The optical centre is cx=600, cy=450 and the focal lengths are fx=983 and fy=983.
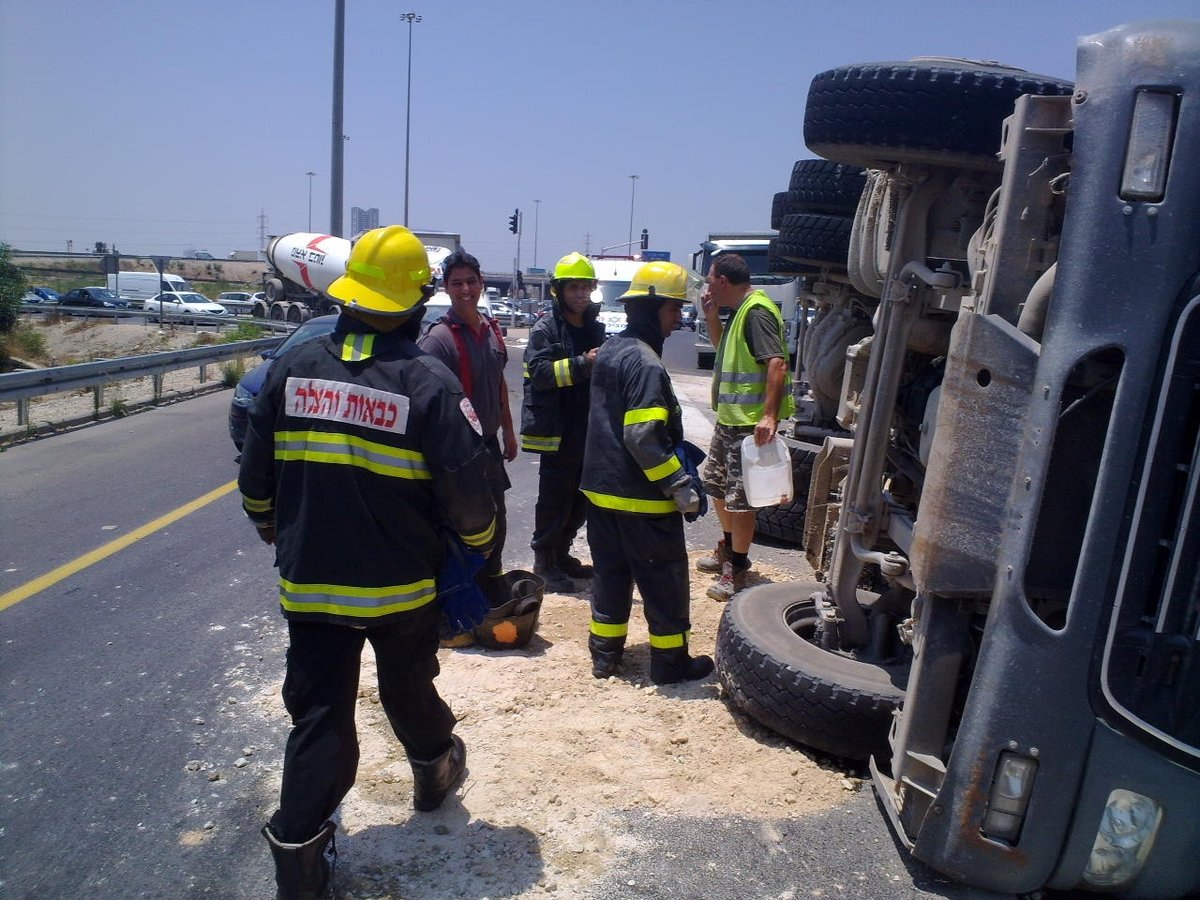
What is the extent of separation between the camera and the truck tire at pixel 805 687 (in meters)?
3.52

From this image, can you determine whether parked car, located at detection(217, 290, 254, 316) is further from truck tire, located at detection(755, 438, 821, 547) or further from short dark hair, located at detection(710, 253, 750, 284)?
short dark hair, located at detection(710, 253, 750, 284)

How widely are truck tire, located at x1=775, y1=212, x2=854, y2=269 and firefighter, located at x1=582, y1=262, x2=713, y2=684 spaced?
119cm

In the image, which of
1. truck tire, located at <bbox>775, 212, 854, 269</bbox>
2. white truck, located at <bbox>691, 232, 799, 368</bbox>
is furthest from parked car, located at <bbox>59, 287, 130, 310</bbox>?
truck tire, located at <bbox>775, 212, 854, 269</bbox>

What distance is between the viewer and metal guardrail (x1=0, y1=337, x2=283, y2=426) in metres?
9.96

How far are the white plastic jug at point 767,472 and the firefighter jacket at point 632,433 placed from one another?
92 centimetres

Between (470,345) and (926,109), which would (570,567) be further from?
(926,109)

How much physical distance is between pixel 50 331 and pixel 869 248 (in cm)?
3015

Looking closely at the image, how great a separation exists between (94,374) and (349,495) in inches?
394

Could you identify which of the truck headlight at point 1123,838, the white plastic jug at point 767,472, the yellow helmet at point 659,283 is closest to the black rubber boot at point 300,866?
the truck headlight at point 1123,838

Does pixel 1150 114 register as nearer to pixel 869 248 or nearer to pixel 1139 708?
pixel 1139 708

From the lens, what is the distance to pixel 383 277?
2938mm

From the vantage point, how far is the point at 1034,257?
8.65ft

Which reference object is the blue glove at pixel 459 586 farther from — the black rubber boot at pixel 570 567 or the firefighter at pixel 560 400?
the black rubber boot at pixel 570 567

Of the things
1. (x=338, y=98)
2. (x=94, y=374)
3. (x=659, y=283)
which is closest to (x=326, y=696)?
(x=659, y=283)
